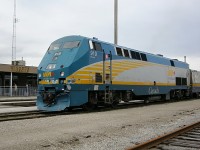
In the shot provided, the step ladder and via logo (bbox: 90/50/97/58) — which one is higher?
via logo (bbox: 90/50/97/58)

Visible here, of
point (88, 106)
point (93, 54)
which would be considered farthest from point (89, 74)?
point (88, 106)

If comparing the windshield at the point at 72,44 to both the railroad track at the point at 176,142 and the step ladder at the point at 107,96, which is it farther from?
the railroad track at the point at 176,142

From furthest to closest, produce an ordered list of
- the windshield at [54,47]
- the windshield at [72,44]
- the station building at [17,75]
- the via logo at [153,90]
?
1. the station building at [17,75]
2. the via logo at [153,90]
3. the windshield at [54,47]
4. the windshield at [72,44]

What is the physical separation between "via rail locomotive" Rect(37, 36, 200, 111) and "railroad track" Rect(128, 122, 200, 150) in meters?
6.76

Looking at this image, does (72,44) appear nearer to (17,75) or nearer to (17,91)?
(17,91)

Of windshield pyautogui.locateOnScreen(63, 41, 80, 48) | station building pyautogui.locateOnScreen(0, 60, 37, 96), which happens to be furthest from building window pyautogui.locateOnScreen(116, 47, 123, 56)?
station building pyautogui.locateOnScreen(0, 60, 37, 96)

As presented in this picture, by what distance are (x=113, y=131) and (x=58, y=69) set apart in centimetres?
627

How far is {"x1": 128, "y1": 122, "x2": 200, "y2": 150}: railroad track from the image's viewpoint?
7605mm

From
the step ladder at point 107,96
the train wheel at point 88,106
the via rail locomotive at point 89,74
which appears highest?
the via rail locomotive at point 89,74

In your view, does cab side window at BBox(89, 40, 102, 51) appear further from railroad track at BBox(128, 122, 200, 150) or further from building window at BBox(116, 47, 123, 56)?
railroad track at BBox(128, 122, 200, 150)

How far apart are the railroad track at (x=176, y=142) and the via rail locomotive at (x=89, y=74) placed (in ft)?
22.2

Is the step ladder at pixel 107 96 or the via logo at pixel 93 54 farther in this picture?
the step ladder at pixel 107 96

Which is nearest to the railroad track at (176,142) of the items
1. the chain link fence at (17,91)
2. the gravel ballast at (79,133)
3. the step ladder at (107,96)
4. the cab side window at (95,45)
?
the gravel ballast at (79,133)

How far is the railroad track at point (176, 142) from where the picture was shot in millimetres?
7605
